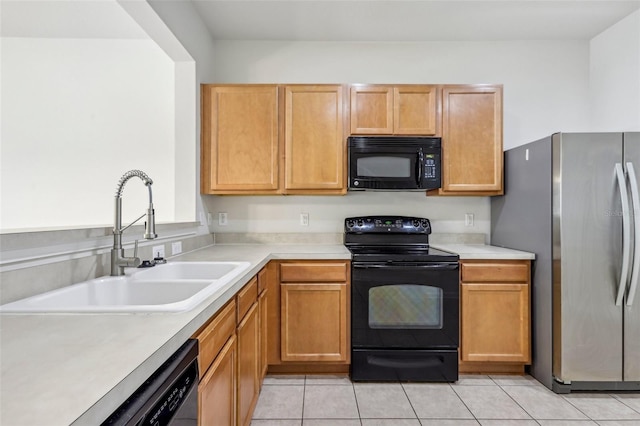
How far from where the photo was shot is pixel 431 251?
8.56 feet

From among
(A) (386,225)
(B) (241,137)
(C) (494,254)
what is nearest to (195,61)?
(B) (241,137)

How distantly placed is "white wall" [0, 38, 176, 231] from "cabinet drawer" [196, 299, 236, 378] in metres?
1.86

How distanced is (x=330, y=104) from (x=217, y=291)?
1.90 meters

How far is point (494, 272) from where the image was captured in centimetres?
241

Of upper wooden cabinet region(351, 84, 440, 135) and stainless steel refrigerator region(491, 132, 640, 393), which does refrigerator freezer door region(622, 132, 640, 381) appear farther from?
upper wooden cabinet region(351, 84, 440, 135)

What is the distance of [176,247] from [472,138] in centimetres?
230

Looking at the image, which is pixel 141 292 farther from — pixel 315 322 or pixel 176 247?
pixel 315 322

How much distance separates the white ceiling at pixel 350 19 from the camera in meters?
2.53

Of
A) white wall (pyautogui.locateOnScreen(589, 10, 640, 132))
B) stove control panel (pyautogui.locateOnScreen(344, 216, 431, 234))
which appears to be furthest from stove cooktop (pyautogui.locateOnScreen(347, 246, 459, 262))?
white wall (pyautogui.locateOnScreen(589, 10, 640, 132))

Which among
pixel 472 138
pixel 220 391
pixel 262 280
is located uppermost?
pixel 472 138

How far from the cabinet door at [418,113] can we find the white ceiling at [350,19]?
0.58 metres

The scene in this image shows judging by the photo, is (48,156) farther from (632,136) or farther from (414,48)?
(632,136)

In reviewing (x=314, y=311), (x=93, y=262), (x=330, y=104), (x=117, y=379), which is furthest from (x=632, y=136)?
(x=93, y=262)

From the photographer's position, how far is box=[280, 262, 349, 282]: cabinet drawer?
7.89ft
